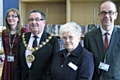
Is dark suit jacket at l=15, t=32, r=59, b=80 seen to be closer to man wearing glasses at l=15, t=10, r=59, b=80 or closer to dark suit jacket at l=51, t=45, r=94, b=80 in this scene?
man wearing glasses at l=15, t=10, r=59, b=80

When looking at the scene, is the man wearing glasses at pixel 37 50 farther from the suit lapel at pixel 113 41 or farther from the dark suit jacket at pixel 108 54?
the suit lapel at pixel 113 41

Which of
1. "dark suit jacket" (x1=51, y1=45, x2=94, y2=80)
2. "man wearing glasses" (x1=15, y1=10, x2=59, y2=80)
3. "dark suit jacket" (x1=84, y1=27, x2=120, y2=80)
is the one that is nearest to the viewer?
"dark suit jacket" (x1=51, y1=45, x2=94, y2=80)

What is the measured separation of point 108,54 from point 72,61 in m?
0.36

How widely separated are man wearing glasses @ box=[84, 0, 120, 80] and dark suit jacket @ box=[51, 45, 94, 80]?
0.20m

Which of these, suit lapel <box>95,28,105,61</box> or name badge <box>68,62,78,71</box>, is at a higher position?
suit lapel <box>95,28,105,61</box>

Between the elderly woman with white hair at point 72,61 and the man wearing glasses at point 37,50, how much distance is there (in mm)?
181

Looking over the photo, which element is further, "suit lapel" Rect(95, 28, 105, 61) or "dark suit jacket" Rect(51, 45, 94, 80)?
"suit lapel" Rect(95, 28, 105, 61)

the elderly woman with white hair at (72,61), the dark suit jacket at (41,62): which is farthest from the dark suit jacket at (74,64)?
the dark suit jacket at (41,62)

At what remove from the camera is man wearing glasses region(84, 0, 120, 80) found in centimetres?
200

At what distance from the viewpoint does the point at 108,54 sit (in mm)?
2008

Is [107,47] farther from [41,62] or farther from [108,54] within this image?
[41,62]

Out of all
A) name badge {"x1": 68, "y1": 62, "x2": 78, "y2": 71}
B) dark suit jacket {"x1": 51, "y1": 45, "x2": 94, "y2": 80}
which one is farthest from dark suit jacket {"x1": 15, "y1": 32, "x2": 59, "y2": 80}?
name badge {"x1": 68, "y1": 62, "x2": 78, "y2": 71}

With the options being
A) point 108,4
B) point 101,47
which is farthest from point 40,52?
point 108,4

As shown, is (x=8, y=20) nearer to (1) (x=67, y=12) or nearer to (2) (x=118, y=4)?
(1) (x=67, y=12)
